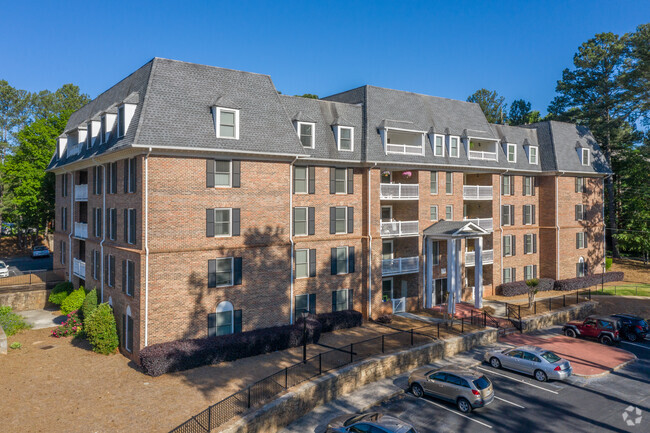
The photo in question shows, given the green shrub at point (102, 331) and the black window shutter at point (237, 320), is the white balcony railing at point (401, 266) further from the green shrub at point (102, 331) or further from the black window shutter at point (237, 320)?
the green shrub at point (102, 331)

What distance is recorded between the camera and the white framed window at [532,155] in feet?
135

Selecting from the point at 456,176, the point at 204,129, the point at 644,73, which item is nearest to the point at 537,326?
the point at 456,176

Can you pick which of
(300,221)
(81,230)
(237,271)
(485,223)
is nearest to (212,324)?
(237,271)

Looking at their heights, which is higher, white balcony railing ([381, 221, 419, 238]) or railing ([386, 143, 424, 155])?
railing ([386, 143, 424, 155])

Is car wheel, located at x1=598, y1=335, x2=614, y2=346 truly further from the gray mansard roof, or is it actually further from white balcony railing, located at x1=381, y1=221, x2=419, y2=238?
the gray mansard roof

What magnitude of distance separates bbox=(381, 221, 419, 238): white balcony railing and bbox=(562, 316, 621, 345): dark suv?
12.5 meters

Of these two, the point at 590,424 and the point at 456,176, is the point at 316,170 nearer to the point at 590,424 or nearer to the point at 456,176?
the point at 456,176

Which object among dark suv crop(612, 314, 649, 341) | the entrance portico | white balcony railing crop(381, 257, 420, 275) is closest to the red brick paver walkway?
dark suv crop(612, 314, 649, 341)

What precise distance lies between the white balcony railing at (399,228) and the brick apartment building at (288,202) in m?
0.15

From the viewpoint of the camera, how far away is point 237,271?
931 inches

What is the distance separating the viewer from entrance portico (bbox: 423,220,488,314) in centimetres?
3136

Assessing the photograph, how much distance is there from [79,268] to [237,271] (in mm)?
15776

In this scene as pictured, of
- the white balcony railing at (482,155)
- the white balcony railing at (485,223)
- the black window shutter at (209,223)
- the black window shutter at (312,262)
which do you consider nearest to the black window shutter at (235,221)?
the black window shutter at (209,223)

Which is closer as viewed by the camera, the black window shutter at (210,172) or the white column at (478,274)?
the black window shutter at (210,172)
